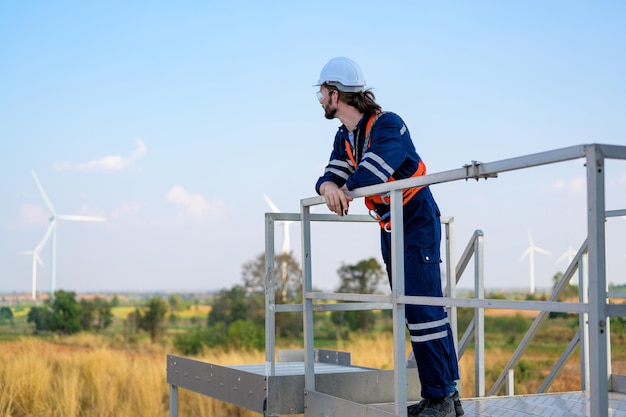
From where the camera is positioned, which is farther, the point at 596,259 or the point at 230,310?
the point at 230,310

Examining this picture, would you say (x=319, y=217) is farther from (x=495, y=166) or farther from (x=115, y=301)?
(x=115, y=301)

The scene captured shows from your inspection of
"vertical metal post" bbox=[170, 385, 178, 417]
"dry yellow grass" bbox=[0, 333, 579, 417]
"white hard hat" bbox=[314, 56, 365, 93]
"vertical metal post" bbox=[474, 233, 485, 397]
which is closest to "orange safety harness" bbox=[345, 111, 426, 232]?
"white hard hat" bbox=[314, 56, 365, 93]

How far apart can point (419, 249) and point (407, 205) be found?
0.23 meters

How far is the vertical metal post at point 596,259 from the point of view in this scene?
9.25 feet

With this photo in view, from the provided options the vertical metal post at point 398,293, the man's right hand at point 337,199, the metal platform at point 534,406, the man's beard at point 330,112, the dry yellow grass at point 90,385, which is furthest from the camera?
the dry yellow grass at point 90,385

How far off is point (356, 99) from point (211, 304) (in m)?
26.9

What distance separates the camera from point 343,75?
450 centimetres

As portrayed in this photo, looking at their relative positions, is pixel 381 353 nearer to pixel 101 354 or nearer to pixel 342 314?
pixel 101 354

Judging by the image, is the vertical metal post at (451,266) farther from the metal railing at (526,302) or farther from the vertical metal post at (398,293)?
the vertical metal post at (398,293)

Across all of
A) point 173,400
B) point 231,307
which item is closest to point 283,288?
point 231,307

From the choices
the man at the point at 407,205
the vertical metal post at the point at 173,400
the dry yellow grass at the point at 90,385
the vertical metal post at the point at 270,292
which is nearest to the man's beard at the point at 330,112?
the man at the point at 407,205

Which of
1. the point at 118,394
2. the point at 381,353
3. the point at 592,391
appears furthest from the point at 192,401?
the point at 592,391

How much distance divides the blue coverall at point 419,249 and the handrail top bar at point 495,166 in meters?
0.18

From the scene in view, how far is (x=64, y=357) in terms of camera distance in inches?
595
